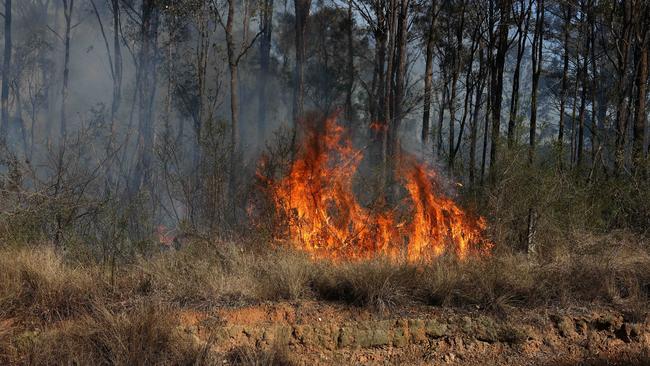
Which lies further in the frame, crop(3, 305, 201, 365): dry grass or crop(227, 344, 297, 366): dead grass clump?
crop(227, 344, 297, 366): dead grass clump

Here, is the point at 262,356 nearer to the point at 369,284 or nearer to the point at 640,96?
the point at 369,284

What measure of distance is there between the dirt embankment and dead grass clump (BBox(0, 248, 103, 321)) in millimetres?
1141

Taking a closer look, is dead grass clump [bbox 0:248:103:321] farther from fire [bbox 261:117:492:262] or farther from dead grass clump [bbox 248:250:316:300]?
fire [bbox 261:117:492:262]

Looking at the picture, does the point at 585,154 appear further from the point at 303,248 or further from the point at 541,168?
the point at 303,248

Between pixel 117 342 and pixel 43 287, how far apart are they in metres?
1.32

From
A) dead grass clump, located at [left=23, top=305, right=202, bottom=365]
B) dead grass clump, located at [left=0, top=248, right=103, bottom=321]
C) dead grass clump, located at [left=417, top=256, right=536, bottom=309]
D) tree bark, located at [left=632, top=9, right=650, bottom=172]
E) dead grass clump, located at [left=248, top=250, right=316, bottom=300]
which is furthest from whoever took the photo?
tree bark, located at [left=632, top=9, right=650, bottom=172]

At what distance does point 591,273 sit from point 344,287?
10.3 feet

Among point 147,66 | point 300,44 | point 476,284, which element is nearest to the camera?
point 476,284

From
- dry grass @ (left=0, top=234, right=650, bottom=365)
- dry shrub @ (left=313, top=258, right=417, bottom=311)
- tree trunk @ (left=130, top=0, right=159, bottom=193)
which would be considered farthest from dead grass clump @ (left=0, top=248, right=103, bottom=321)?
tree trunk @ (left=130, top=0, right=159, bottom=193)

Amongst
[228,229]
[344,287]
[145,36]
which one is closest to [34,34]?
[145,36]

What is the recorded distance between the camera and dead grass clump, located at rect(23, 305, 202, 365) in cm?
459

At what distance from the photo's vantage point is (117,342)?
4684 mm

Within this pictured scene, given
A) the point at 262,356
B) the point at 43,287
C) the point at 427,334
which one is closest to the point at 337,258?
the point at 427,334

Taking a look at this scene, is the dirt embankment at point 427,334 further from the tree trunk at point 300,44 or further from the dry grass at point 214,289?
the tree trunk at point 300,44
